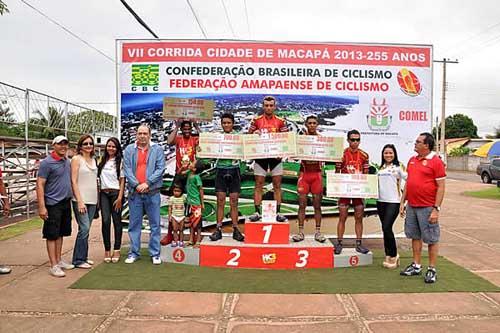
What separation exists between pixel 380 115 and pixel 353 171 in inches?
50.0

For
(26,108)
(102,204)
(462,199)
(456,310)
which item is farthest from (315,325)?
(462,199)

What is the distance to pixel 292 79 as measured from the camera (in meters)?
6.78

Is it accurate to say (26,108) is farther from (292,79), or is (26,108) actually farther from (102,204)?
(292,79)

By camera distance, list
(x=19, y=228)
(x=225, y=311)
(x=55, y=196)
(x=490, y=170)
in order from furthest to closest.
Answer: (x=490, y=170)
(x=19, y=228)
(x=55, y=196)
(x=225, y=311)

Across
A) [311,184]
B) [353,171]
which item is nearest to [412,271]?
[353,171]

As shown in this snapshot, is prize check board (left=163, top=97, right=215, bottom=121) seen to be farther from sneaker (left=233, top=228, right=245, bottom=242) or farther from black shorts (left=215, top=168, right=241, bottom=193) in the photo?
sneaker (left=233, top=228, right=245, bottom=242)

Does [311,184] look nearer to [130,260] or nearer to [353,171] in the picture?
[353,171]

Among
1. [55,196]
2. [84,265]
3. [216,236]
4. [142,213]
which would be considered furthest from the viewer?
[216,236]

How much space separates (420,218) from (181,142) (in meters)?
3.21

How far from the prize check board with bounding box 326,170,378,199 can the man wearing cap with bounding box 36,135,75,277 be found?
325 centimetres

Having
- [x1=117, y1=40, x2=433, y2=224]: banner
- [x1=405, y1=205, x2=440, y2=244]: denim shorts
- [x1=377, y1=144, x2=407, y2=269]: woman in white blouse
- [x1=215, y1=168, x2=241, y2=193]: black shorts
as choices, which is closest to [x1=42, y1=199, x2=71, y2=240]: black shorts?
[x1=117, y1=40, x2=433, y2=224]: banner

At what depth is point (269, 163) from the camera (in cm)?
617

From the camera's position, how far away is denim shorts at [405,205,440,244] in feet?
16.6

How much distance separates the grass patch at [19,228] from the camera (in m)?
8.32
